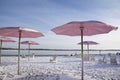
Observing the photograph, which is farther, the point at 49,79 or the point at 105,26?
the point at 49,79

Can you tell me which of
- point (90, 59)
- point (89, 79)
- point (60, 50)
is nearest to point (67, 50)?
point (60, 50)

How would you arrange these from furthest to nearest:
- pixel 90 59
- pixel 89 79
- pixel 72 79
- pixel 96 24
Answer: pixel 90 59 < pixel 89 79 < pixel 72 79 < pixel 96 24

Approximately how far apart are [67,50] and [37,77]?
3006cm

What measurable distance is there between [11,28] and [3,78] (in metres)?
2.17

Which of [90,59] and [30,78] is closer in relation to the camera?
[30,78]

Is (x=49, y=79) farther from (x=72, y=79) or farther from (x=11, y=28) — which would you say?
(x=11, y=28)

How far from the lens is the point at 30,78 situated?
Answer: 7.30 metres

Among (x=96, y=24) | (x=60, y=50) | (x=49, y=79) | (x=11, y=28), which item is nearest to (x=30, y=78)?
(x=49, y=79)

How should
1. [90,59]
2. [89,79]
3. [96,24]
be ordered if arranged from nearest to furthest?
[96,24] < [89,79] < [90,59]

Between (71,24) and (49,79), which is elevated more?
(71,24)

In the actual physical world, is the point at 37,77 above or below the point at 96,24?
below

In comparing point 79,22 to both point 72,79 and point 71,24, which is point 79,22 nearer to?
point 71,24

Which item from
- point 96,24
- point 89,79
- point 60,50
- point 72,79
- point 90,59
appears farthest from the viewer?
point 60,50

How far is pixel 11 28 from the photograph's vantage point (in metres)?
7.64
